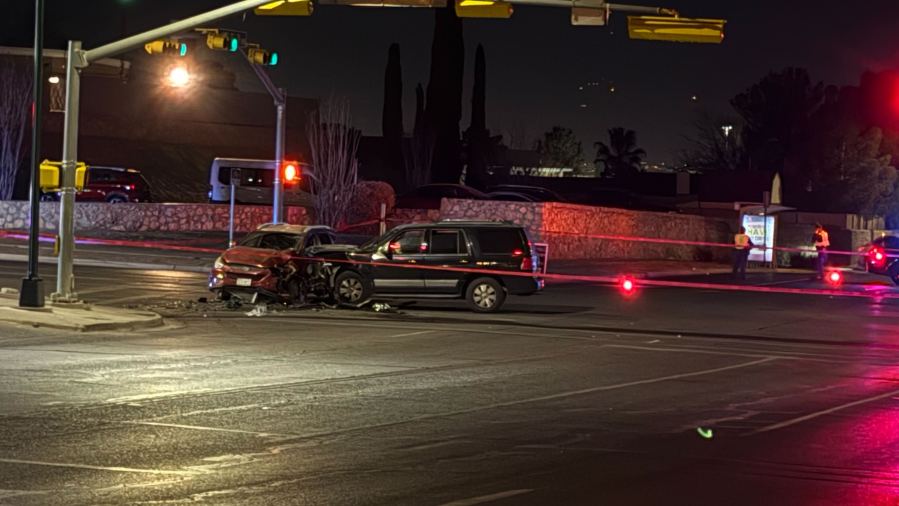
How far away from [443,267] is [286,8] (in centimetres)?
777

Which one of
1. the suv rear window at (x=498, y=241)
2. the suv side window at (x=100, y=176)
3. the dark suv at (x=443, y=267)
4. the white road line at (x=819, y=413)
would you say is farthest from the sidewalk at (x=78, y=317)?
the suv side window at (x=100, y=176)

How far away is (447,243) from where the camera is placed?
2589 cm

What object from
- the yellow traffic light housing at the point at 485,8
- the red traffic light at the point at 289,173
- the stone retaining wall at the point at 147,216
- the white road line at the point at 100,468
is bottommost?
the white road line at the point at 100,468

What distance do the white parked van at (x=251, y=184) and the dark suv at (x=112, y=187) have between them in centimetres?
306

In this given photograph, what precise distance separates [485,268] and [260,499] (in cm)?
1723

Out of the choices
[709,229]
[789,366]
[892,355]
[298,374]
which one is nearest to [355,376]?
[298,374]

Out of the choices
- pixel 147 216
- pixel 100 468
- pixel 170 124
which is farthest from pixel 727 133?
pixel 100 468

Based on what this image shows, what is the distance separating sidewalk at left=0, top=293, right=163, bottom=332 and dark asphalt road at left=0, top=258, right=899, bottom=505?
58 centimetres

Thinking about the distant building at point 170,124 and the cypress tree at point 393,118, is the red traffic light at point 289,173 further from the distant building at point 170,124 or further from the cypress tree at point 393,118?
the cypress tree at point 393,118

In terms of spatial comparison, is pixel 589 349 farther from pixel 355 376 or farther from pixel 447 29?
pixel 447 29

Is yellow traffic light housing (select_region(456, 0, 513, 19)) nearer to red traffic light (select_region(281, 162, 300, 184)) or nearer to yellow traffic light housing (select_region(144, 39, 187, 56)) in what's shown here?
yellow traffic light housing (select_region(144, 39, 187, 56))

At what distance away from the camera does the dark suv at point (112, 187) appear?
160ft

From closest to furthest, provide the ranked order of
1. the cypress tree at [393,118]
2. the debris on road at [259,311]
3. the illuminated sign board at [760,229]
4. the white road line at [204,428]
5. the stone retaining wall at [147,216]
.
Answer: the white road line at [204,428]
the debris on road at [259,311]
the stone retaining wall at [147,216]
the illuminated sign board at [760,229]
the cypress tree at [393,118]

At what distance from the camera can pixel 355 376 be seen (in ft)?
50.4
